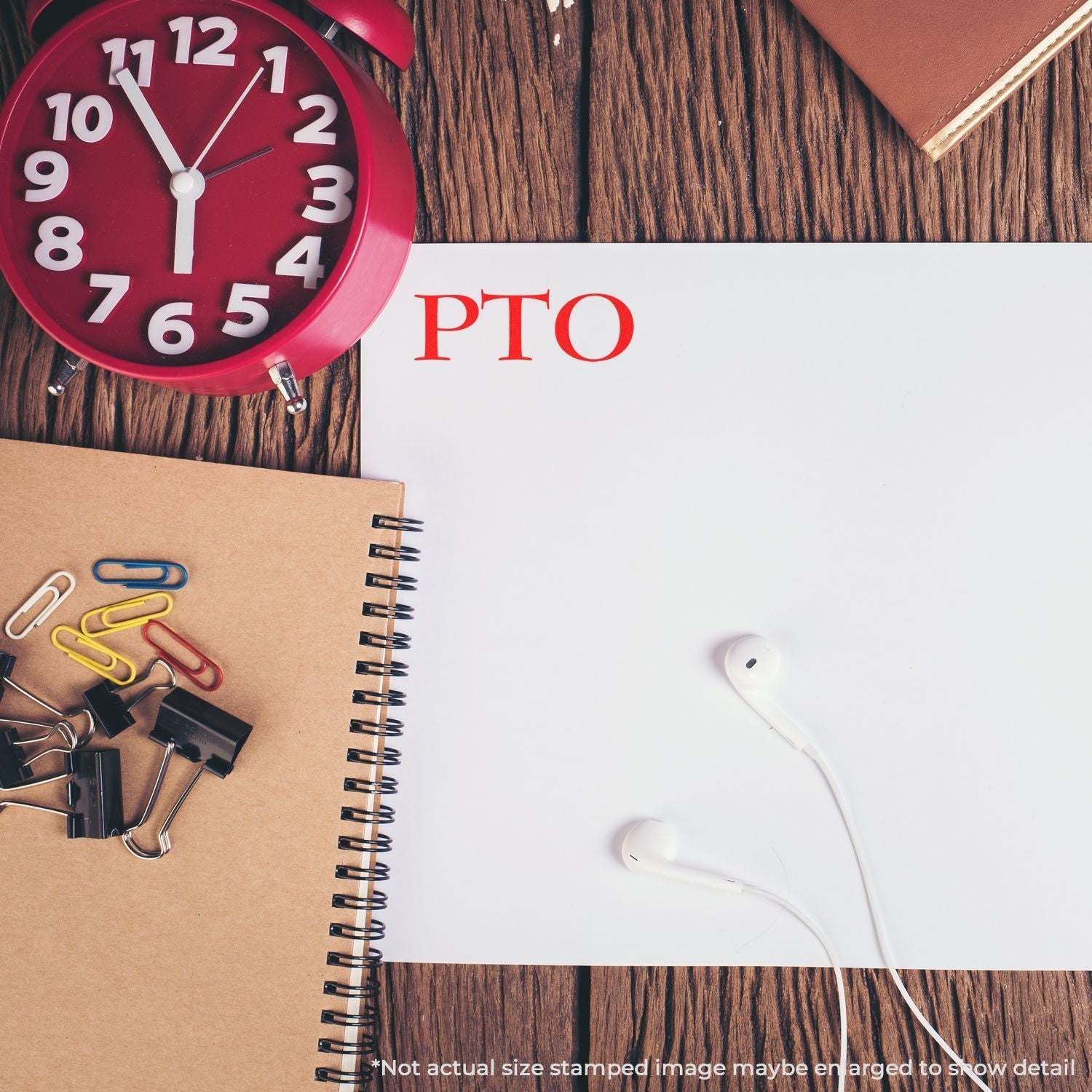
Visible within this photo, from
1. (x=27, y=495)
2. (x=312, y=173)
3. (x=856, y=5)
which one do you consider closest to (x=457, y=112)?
(x=312, y=173)

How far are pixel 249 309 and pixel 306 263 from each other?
7 cm

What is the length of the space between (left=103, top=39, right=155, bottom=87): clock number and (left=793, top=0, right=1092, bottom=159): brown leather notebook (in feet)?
2.14

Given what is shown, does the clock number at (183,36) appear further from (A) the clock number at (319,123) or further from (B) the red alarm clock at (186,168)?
(A) the clock number at (319,123)

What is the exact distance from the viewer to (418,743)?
0.88 meters

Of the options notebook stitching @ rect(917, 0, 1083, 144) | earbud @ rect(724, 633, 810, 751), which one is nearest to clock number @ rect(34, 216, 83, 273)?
earbud @ rect(724, 633, 810, 751)

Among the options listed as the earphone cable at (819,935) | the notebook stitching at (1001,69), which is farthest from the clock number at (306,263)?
the earphone cable at (819,935)

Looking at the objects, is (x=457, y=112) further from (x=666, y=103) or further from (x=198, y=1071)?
(x=198, y=1071)

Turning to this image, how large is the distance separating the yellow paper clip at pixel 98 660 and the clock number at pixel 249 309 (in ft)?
1.14

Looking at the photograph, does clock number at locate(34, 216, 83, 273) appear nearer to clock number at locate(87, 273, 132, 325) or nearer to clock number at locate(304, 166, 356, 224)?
clock number at locate(87, 273, 132, 325)

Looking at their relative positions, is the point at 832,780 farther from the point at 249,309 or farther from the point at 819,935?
the point at 249,309

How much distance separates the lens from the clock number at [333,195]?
2.57 ft

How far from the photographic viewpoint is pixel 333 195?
0.79m

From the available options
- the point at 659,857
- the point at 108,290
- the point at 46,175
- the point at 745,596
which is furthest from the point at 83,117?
the point at 659,857

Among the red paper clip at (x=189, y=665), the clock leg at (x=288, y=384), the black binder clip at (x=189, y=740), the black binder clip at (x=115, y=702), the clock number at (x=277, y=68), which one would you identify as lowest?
the black binder clip at (x=189, y=740)
